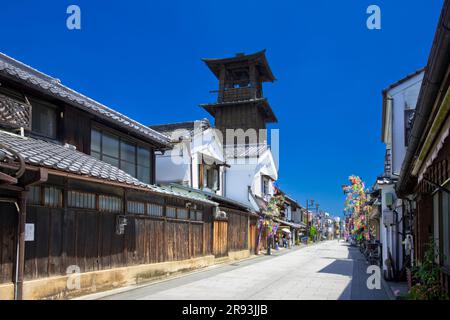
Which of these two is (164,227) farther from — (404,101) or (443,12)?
(443,12)

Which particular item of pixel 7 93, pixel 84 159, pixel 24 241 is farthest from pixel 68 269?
pixel 7 93

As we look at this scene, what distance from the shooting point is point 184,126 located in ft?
98.3

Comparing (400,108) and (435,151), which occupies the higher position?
(400,108)

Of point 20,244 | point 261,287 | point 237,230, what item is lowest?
point 261,287

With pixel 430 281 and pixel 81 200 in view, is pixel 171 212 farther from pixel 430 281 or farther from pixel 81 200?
pixel 430 281

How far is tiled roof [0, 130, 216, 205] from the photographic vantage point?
375 inches

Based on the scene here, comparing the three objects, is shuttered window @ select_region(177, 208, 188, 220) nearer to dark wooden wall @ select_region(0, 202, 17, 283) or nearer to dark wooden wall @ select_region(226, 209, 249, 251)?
dark wooden wall @ select_region(226, 209, 249, 251)

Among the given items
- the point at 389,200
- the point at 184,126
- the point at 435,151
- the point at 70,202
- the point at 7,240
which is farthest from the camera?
the point at 184,126

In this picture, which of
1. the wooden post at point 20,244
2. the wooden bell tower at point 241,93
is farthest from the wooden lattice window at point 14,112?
the wooden bell tower at point 241,93

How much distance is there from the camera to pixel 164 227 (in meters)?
17.1

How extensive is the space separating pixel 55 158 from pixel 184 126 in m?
19.7

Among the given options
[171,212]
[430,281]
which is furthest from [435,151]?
[171,212]

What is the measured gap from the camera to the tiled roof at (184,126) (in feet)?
94.0
